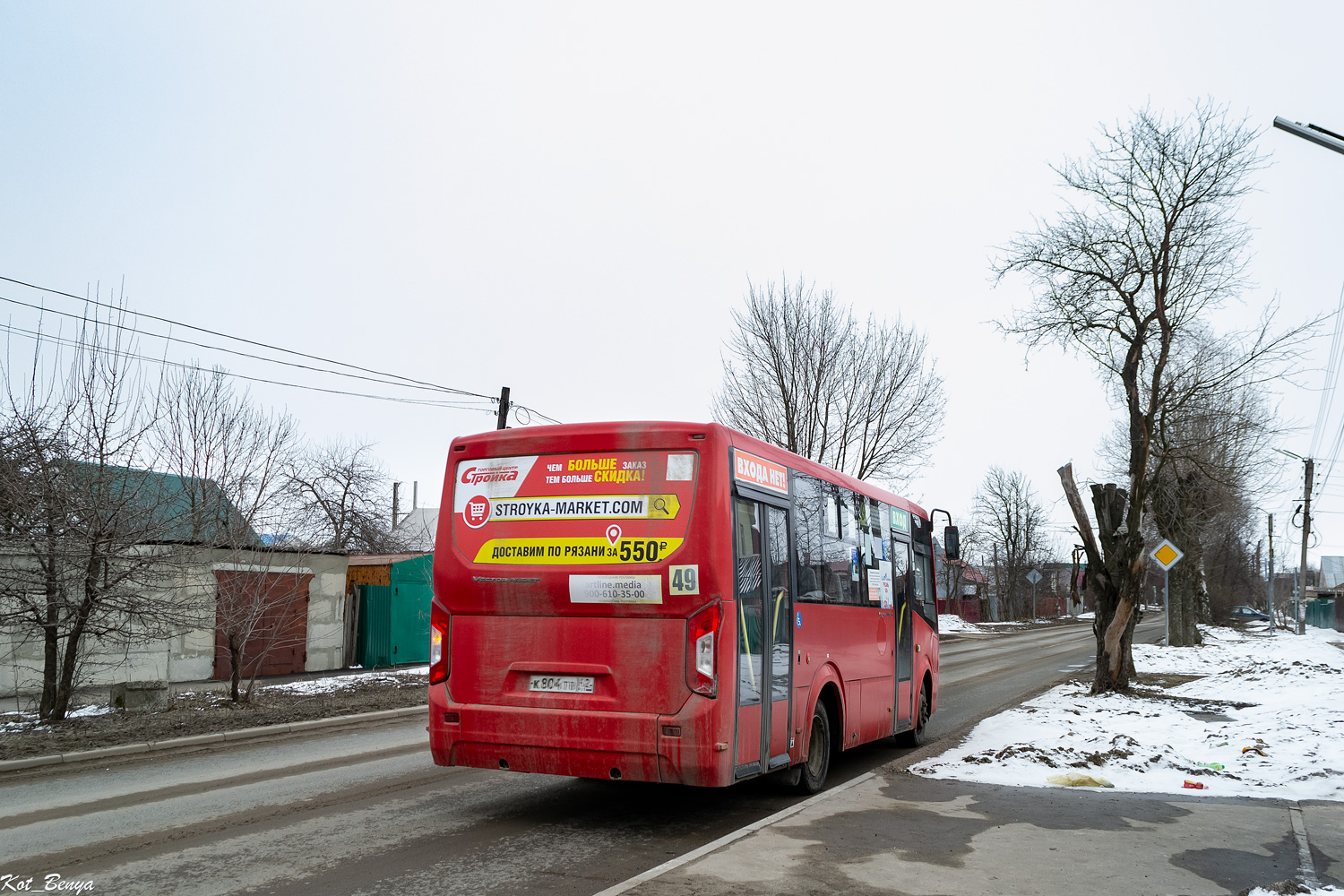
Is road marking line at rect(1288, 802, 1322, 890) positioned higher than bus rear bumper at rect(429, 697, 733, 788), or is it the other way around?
bus rear bumper at rect(429, 697, 733, 788)

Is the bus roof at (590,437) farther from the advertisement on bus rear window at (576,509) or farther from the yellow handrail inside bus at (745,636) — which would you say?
the yellow handrail inside bus at (745,636)

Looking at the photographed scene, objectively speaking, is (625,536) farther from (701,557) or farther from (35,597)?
(35,597)

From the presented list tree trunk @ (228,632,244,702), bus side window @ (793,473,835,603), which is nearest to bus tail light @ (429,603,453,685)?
bus side window @ (793,473,835,603)

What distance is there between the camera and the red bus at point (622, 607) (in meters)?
6.60

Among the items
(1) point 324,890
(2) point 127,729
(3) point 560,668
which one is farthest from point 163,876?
(2) point 127,729

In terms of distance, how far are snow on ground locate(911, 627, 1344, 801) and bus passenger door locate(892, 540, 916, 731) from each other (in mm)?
848

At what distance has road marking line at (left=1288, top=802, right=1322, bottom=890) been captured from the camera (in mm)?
5500

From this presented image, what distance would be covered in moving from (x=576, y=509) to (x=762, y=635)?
5.40 ft

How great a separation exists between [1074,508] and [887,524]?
19.5 ft

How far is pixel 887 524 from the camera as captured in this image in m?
11.2

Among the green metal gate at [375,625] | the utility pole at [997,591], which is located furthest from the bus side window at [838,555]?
the utility pole at [997,591]

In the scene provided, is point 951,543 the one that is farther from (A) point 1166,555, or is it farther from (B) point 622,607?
(A) point 1166,555

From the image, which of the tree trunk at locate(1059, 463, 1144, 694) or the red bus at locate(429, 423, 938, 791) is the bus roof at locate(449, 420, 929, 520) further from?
the tree trunk at locate(1059, 463, 1144, 694)

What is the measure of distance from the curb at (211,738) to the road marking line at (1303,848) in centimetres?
1068
